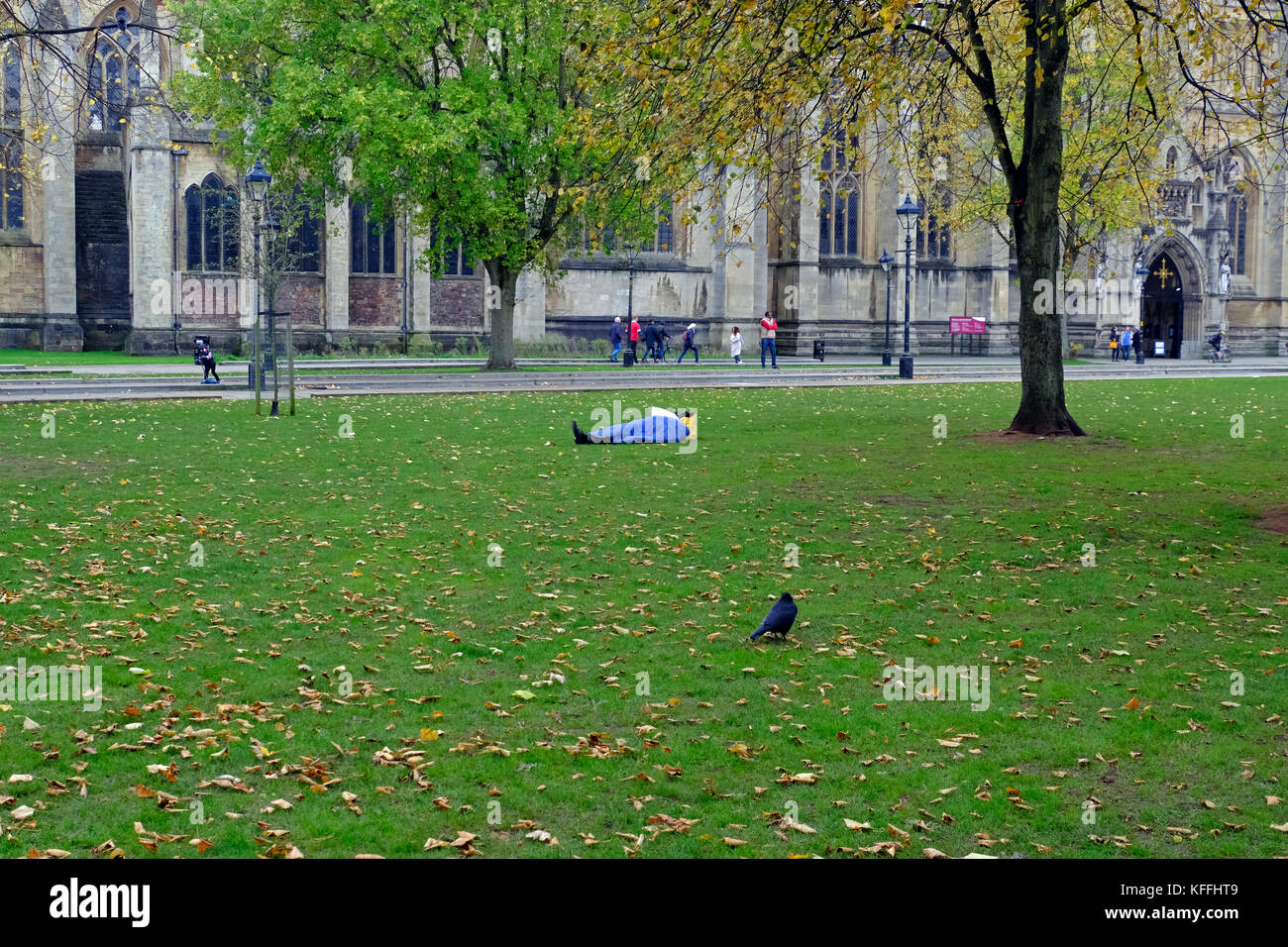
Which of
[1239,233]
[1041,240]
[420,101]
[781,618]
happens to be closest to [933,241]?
[1239,233]

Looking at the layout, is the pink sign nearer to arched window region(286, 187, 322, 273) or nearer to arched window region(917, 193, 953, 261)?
arched window region(917, 193, 953, 261)

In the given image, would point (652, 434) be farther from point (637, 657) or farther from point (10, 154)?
point (10, 154)

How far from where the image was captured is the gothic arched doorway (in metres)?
61.0

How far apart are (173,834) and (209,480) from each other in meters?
10.1

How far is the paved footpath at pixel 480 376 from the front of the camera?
90.7 feet

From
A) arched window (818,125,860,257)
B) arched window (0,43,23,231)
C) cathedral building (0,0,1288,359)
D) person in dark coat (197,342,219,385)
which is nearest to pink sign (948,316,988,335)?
cathedral building (0,0,1288,359)

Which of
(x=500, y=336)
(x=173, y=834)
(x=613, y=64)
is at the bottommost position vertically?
(x=173, y=834)

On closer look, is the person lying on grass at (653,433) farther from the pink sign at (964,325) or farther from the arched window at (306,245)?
the pink sign at (964,325)

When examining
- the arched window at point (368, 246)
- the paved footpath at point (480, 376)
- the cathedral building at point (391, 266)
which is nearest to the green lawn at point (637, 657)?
the paved footpath at point (480, 376)

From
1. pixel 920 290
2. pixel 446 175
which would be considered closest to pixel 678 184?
pixel 446 175

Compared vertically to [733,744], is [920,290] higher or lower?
higher
